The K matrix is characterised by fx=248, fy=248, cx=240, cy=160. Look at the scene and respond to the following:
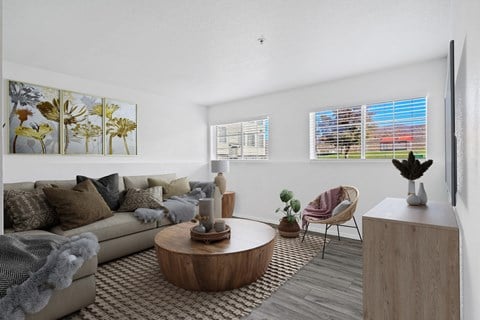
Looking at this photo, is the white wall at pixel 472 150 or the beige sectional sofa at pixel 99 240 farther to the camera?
the beige sectional sofa at pixel 99 240

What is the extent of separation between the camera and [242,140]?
5.23 meters

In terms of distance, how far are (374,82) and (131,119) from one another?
12.8 ft

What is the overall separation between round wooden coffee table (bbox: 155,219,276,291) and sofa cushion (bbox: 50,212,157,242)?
724mm

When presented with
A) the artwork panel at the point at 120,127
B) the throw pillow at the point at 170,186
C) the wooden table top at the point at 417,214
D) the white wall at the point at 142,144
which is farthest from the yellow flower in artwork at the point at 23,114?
the wooden table top at the point at 417,214

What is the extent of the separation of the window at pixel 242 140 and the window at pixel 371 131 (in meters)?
1.02

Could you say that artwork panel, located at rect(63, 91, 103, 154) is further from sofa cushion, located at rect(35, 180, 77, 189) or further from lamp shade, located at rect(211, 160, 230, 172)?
lamp shade, located at rect(211, 160, 230, 172)

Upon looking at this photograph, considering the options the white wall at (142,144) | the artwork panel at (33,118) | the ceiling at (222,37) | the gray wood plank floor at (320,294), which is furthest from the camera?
the white wall at (142,144)

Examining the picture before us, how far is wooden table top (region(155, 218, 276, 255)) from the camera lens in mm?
2199

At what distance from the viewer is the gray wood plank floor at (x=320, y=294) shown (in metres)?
1.90

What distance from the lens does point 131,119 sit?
14.1 ft

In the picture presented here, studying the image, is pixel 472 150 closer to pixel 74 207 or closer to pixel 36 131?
pixel 74 207

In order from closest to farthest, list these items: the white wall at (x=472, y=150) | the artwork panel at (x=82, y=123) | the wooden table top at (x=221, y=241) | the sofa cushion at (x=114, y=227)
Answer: the white wall at (x=472, y=150)
the wooden table top at (x=221, y=241)
the sofa cushion at (x=114, y=227)
the artwork panel at (x=82, y=123)

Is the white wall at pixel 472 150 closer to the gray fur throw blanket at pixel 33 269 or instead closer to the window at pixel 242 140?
the gray fur throw blanket at pixel 33 269

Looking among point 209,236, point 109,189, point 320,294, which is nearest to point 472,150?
point 320,294
